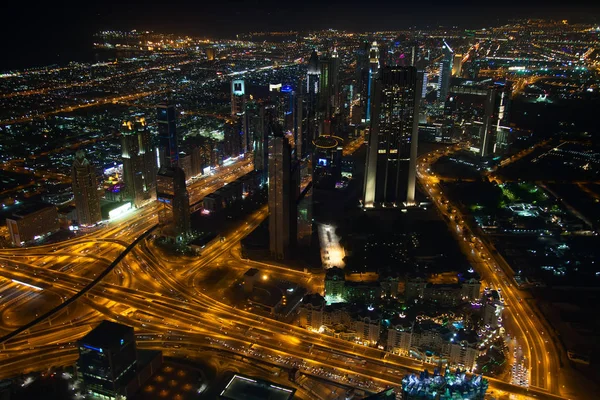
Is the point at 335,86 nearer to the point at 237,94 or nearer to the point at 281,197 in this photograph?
the point at 237,94

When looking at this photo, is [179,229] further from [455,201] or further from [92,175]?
[455,201]

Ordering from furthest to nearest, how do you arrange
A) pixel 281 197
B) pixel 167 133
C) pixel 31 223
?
1. pixel 167 133
2. pixel 31 223
3. pixel 281 197

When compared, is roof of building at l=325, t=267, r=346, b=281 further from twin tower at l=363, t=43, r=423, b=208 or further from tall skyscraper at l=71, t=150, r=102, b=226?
tall skyscraper at l=71, t=150, r=102, b=226

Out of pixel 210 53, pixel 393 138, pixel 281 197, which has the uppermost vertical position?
pixel 210 53

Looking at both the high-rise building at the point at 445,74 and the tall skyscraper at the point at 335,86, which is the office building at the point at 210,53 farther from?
the high-rise building at the point at 445,74

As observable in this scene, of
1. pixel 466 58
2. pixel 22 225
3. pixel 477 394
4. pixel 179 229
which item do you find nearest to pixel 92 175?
pixel 22 225

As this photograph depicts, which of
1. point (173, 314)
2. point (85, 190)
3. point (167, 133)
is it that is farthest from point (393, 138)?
point (85, 190)
